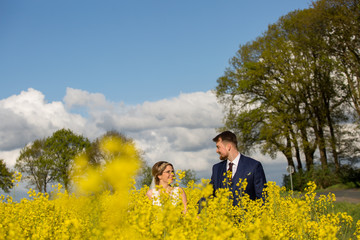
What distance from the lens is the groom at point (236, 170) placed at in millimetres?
5695

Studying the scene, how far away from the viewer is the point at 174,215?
2875mm

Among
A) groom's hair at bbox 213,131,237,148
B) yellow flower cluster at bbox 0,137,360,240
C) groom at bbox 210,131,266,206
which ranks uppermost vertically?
groom's hair at bbox 213,131,237,148

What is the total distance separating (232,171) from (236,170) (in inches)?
4.5

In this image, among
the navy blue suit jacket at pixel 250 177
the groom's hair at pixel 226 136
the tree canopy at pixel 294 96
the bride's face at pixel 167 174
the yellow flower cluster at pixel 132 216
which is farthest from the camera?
the tree canopy at pixel 294 96

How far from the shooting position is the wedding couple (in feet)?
18.7

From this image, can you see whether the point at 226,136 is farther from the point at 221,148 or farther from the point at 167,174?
the point at 167,174

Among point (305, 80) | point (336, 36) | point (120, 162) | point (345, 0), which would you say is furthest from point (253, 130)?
point (120, 162)

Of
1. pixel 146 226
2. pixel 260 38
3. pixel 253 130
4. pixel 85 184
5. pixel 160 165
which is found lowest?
pixel 146 226

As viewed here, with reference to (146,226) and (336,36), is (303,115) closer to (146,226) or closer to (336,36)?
(336,36)

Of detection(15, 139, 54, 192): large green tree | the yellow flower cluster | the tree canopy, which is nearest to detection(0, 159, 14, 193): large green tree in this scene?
detection(15, 139, 54, 192): large green tree

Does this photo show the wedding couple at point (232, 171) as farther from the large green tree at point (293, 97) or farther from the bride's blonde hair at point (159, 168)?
the large green tree at point (293, 97)

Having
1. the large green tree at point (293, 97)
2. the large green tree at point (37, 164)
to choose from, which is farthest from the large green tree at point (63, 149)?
the large green tree at point (293, 97)

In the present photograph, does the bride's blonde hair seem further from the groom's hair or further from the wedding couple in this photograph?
the groom's hair

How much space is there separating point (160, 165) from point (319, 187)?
26.6 metres
